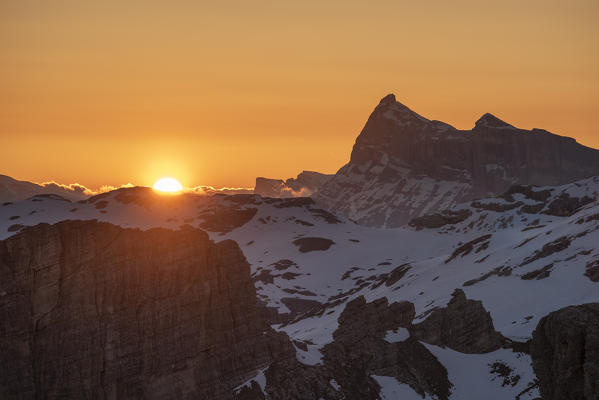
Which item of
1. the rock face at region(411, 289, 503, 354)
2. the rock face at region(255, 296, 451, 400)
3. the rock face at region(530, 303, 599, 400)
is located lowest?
the rock face at region(255, 296, 451, 400)

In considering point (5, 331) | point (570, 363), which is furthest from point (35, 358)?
point (570, 363)

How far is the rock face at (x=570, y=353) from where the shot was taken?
47219 millimetres

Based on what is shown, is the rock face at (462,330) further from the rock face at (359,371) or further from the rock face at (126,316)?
the rock face at (126,316)

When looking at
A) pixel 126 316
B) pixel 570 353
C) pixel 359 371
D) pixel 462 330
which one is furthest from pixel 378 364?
pixel 570 353

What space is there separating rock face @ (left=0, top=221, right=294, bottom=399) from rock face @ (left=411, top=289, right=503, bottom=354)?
61.9 feet

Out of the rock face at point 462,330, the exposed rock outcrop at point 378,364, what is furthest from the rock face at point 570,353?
the rock face at point 462,330

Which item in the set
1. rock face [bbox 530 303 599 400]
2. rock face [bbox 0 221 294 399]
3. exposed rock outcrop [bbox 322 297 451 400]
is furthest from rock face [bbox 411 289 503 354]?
rock face [bbox 530 303 599 400]

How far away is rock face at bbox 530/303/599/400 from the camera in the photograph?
155 ft

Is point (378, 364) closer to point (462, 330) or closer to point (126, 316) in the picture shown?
point (462, 330)

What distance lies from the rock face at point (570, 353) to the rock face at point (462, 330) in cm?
4914

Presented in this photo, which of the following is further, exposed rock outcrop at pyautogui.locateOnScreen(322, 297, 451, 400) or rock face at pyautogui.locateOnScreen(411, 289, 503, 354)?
rock face at pyautogui.locateOnScreen(411, 289, 503, 354)

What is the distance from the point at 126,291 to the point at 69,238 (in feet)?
24.9

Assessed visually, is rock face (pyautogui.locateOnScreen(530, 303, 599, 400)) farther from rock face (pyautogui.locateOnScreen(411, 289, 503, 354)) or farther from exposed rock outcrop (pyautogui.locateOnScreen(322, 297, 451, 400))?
Result: rock face (pyautogui.locateOnScreen(411, 289, 503, 354))

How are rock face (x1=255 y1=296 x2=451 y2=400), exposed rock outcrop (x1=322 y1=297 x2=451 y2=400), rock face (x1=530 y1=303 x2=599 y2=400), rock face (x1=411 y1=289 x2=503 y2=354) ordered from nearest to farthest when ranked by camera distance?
rock face (x1=530 y1=303 x2=599 y2=400) → rock face (x1=255 y1=296 x2=451 y2=400) → exposed rock outcrop (x1=322 y1=297 x2=451 y2=400) → rock face (x1=411 y1=289 x2=503 y2=354)
